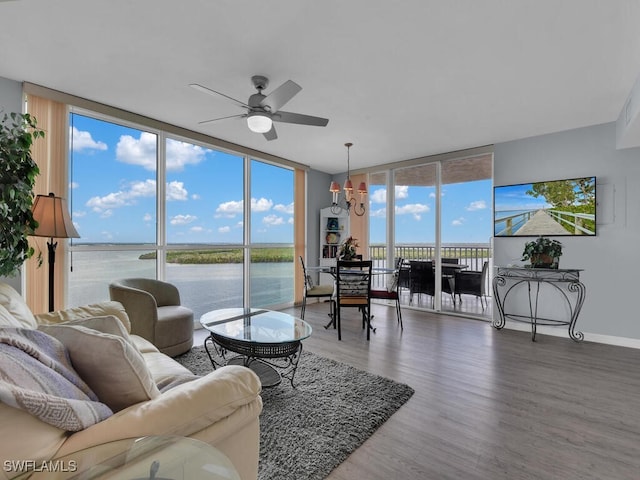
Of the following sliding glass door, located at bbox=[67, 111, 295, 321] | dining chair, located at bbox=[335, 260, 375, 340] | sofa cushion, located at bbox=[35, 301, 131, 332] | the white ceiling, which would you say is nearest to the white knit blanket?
sofa cushion, located at bbox=[35, 301, 131, 332]

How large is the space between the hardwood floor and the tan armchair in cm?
129

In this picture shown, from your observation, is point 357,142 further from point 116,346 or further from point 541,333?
point 116,346

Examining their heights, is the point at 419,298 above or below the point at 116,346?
below

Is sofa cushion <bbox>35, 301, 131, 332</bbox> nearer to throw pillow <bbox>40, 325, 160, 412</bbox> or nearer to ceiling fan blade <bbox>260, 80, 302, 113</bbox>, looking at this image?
throw pillow <bbox>40, 325, 160, 412</bbox>

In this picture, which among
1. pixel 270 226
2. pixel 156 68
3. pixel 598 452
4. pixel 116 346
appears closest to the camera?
pixel 116 346

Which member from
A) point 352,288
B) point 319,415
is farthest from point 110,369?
point 352,288

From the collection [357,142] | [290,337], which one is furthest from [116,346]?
[357,142]

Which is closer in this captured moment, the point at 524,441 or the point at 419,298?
the point at 524,441

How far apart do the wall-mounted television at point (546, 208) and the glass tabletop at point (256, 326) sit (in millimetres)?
3327

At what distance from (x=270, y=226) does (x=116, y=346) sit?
4399mm

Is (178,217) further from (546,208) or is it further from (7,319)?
(546,208)

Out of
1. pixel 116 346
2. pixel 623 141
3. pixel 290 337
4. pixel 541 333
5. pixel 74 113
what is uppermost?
pixel 74 113

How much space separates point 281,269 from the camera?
5.66m

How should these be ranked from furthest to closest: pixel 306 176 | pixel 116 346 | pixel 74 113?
1. pixel 306 176
2. pixel 74 113
3. pixel 116 346
